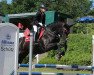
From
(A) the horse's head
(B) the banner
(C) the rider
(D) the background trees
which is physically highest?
(D) the background trees

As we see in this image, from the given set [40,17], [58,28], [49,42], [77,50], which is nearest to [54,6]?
[77,50]

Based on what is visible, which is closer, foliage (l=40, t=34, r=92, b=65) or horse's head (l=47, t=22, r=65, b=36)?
horse's head (l=47, t=22, r=65, b=36)

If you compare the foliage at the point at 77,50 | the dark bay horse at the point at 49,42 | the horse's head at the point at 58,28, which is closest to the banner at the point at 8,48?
the dark bay horse at the point at 49,42

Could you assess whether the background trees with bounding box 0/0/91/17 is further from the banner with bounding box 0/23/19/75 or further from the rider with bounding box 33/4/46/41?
the banner with bounding box 0/23/19/75

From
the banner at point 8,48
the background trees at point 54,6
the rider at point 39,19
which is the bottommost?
the banner at point 8,48

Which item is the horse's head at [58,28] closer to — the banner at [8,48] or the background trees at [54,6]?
the banner at [8,48]

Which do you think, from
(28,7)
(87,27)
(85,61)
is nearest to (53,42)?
(85,61)

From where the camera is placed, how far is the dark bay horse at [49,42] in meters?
10.9

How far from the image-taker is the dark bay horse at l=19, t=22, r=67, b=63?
10859 millimetres

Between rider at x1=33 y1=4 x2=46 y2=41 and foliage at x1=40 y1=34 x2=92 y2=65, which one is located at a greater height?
rider at x1=33 y1=4 x2=46 y2=41

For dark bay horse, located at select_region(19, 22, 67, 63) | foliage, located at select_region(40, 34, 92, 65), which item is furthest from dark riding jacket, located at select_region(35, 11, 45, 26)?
foliage, located at select_region(40, 34, 92, 65)

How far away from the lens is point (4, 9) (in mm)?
42469

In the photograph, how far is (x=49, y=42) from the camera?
1127cm

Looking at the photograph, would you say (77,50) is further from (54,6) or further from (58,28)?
(54,6)
